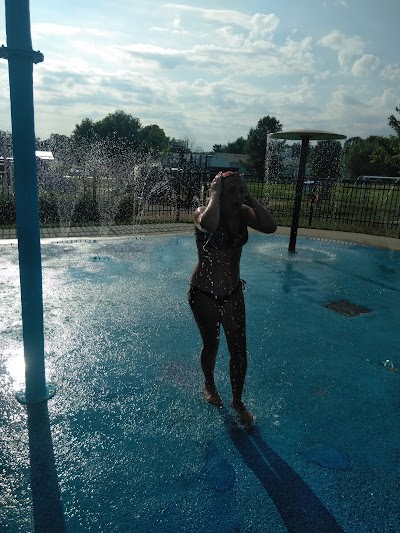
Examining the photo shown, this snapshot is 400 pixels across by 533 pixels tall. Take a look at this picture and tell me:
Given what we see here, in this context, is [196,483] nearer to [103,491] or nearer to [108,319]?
[103,491]

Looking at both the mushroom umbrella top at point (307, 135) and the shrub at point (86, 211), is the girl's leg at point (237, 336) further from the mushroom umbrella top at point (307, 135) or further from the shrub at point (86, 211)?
the shrub at point (86, 211)

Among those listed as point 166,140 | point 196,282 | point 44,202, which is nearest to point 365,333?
point 196,282

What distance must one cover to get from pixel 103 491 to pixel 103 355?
191 cm

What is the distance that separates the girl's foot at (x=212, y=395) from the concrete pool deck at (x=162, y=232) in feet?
25.8

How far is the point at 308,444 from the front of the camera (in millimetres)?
3123

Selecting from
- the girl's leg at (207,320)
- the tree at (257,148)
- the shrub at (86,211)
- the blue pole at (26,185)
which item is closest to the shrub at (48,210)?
the shrub at (86,211)

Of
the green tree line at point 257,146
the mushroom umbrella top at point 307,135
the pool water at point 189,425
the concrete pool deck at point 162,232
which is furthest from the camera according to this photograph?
the green tree line at point 257,146

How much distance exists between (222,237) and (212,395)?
138cm

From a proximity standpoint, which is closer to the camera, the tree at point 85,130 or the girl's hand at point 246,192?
the girl's hand at point 246,192

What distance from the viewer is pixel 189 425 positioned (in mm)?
3254

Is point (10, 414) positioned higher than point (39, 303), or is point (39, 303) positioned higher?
point (39, 303)

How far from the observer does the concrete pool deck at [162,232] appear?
10891mm

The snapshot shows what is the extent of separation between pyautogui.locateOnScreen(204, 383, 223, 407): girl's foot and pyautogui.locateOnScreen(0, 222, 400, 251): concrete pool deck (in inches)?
310

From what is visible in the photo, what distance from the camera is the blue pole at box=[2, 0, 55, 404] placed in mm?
2857
